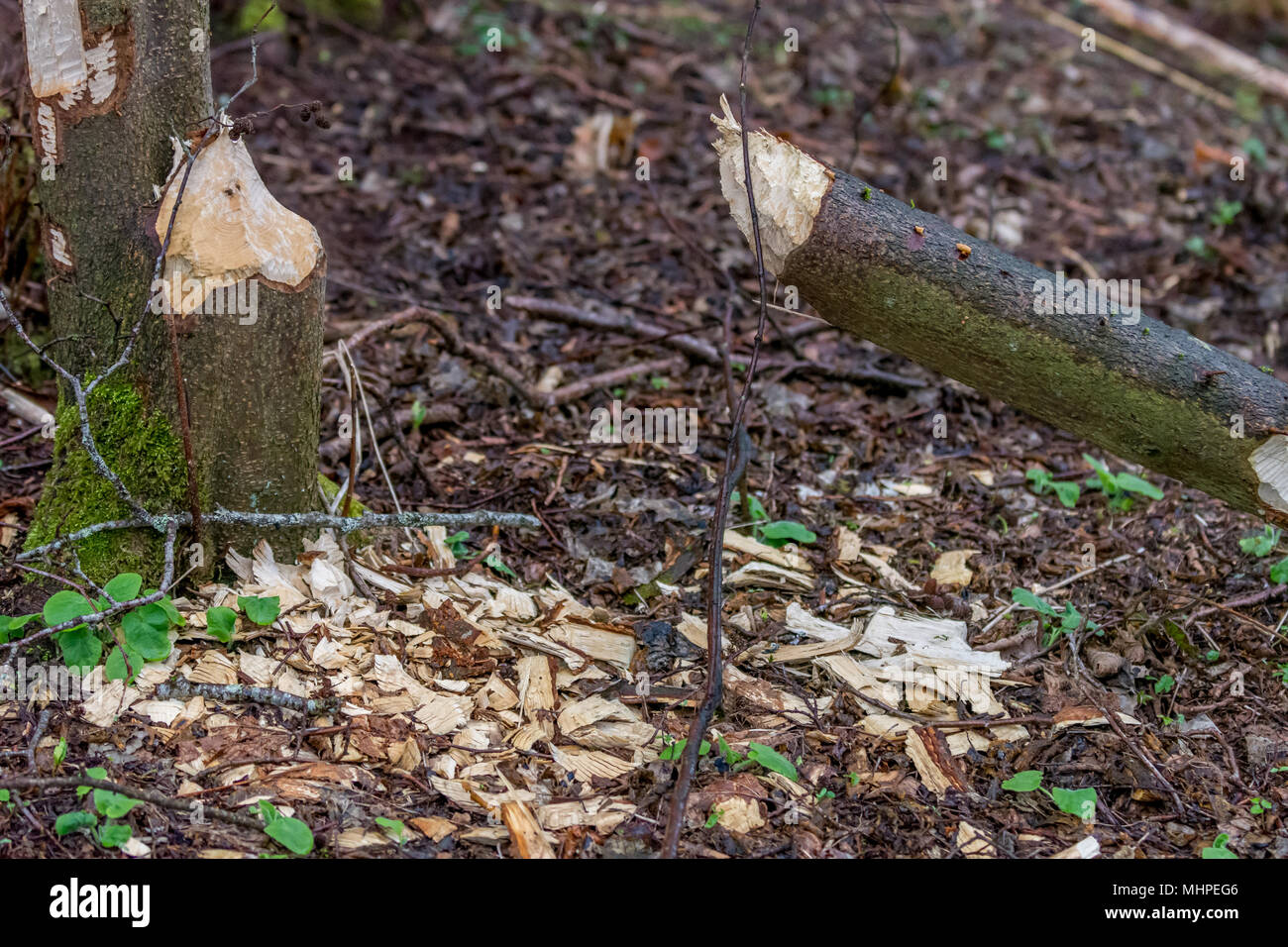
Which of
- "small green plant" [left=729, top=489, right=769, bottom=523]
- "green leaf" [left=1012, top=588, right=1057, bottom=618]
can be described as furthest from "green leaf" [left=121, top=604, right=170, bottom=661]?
"green leaf" [left=1012, top=588, right=1057, bottom=618]

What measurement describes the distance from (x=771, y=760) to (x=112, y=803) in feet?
4.67

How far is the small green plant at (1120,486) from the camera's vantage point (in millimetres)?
3736

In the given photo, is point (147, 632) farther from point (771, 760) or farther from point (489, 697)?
point (771, 760)

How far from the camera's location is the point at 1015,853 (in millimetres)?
2357

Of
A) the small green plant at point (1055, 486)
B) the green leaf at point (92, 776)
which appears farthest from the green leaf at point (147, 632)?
the small green plant at point (1055, 486)

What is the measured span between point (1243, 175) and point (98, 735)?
653 cm

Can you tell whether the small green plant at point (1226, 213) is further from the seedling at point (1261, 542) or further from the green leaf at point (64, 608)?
the green leaf at point (64, 608)

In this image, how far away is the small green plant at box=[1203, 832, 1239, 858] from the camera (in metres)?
2.32

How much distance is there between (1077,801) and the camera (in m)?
2.45

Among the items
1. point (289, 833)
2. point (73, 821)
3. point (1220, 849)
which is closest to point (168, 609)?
point (73, 821)

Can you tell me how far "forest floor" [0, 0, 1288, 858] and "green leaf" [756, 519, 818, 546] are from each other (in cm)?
2

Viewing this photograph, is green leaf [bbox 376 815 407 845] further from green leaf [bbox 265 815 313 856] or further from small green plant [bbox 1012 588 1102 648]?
small green plant [bbox 1012 588 1102 648]

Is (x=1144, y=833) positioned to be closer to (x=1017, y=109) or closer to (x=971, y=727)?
(x=971, y=727)
